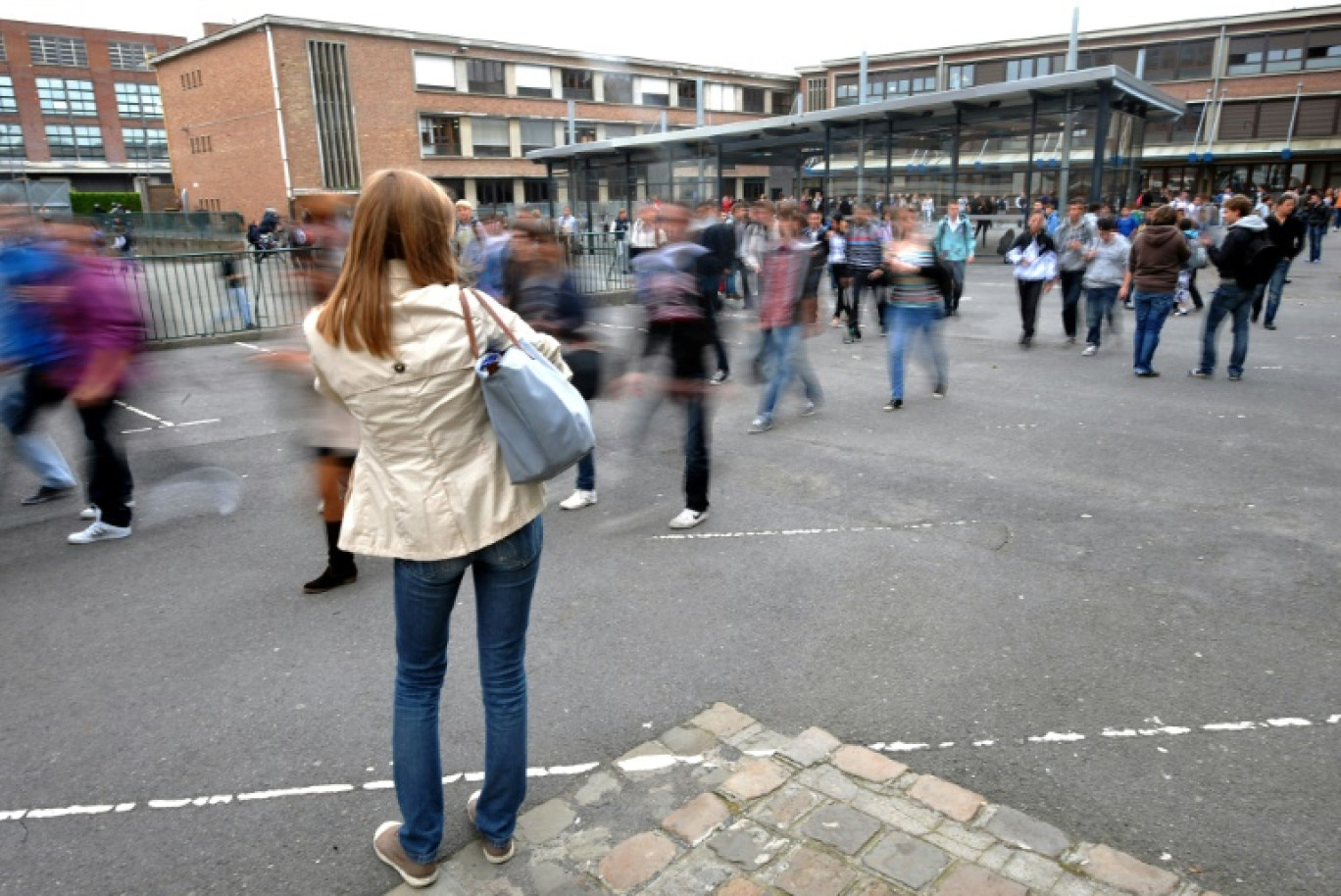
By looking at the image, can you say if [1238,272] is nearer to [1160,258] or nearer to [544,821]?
[1160,258]

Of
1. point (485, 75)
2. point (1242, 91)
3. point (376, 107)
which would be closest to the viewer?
point (376, 107)

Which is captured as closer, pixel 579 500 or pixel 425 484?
pixel 425 484

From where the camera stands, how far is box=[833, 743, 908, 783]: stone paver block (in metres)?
3.19

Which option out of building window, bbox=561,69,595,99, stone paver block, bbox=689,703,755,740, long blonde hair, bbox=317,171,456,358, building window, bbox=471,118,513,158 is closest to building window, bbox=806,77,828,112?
building window, bbox=561,69,595,99

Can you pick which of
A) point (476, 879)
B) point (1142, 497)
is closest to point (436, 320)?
point (476, 879)

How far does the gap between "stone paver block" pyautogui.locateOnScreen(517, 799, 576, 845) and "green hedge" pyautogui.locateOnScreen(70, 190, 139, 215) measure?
6491cm

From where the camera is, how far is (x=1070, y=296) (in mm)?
12375

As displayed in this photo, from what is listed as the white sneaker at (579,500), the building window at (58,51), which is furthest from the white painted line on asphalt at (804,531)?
the building window at (58,51)

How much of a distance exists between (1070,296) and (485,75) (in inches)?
2027

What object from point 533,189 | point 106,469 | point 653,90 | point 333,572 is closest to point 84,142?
point 533,189

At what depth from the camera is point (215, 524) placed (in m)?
6.18

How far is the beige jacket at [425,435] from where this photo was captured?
2.36 m

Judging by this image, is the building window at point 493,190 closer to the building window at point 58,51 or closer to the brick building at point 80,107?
the brick building at point 80,107

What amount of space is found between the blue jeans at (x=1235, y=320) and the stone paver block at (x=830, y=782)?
8569 millimetres
